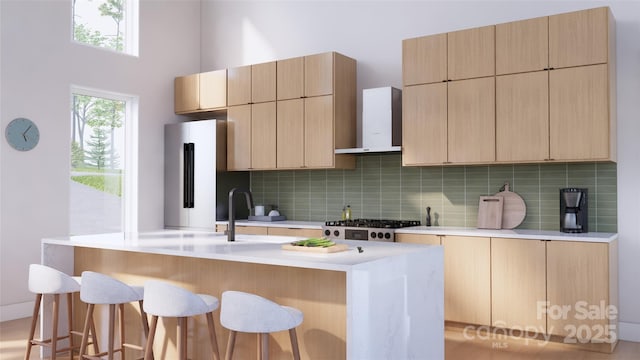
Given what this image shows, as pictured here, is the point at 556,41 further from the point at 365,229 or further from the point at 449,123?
the point at 365,229

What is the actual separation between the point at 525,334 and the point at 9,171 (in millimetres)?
4776

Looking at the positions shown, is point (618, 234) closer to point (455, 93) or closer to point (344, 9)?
point (455, 93)

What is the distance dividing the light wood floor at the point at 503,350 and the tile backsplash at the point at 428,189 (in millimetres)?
1038

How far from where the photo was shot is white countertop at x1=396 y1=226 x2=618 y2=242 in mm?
4449

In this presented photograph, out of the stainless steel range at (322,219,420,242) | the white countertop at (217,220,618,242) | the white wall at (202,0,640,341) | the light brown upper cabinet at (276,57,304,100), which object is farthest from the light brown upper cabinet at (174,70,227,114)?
the stainless steel range at (322,219,420,242)

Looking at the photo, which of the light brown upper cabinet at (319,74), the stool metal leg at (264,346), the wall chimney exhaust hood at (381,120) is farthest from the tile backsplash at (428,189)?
the stool metal leg at (264,346)

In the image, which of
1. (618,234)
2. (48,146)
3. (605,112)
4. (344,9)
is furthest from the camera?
(344,9)


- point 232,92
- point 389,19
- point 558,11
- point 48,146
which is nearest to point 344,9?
point 389,19

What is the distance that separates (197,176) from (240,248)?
11.2 ft

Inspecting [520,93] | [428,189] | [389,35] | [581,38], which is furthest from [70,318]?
[581,38]

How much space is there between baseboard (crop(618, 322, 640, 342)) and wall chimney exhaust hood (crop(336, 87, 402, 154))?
2.36 meters

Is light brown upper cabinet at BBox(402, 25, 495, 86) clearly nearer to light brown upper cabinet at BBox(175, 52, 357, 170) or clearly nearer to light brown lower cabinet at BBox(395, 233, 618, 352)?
light brown upper cabinet at BBox(175, 52, 357, 170)

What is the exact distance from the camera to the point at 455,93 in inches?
202

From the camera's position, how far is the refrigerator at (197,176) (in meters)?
6.47
